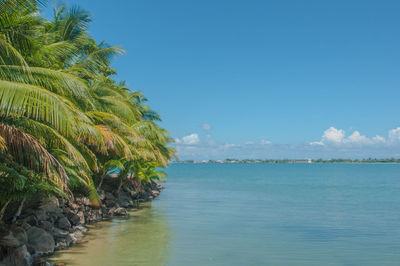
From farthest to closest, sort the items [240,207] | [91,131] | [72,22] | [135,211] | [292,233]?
1. [240,207]
2. [135,211]
3. [72,22]
4. [292,233]
5. [91,131]

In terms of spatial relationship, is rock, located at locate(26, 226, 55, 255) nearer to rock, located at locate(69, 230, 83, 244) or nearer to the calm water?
the calm water

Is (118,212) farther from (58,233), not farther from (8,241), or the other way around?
(8,241)

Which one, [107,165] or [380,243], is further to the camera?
[107,165]

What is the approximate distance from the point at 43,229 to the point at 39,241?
54cm

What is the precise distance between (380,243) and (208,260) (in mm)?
6113

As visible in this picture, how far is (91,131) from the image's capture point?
952 centimetres

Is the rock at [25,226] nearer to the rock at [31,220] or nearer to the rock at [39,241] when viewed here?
the rock at [39,241]

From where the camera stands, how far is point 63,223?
11453 mm

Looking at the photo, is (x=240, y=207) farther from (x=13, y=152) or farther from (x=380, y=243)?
(x=13, y=152)

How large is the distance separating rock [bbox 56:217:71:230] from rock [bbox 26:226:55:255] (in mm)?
1757

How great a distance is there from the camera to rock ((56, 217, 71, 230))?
11375mm

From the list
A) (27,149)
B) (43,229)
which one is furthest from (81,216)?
(27,149)

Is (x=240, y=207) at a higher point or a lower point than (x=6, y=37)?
lower

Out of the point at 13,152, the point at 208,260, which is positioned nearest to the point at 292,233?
the point at 208,260
